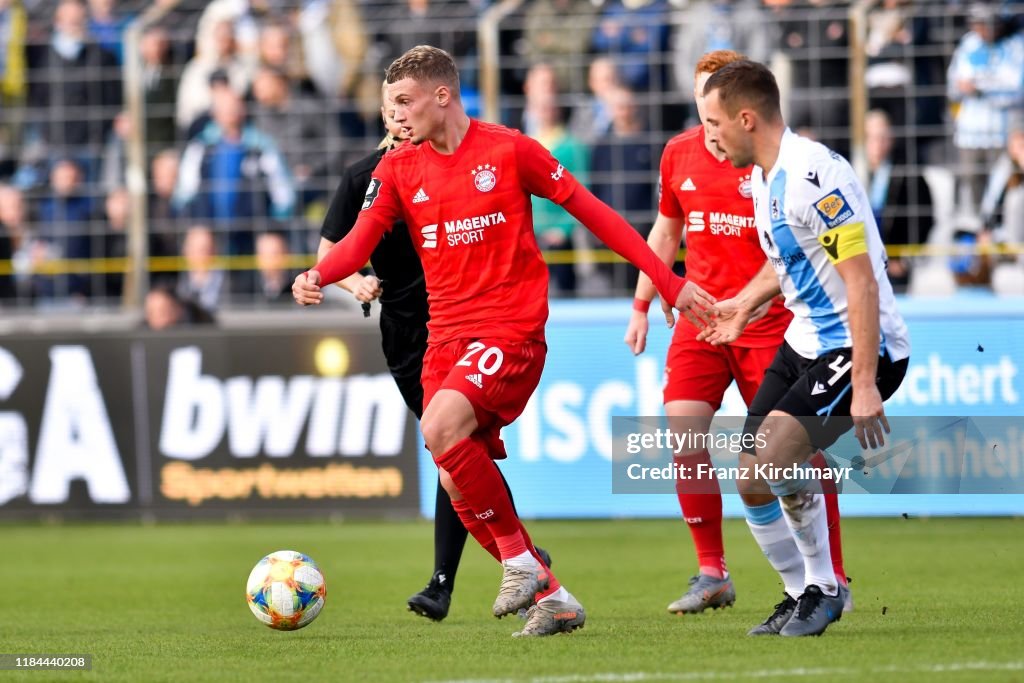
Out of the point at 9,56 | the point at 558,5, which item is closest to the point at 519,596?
the point at 558,5

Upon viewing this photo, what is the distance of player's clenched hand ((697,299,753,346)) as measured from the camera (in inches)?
263

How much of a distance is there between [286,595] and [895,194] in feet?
23.3

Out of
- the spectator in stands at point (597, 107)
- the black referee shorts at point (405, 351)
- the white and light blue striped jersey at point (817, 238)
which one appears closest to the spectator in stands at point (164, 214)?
the spectator in stands at point (597, 107)

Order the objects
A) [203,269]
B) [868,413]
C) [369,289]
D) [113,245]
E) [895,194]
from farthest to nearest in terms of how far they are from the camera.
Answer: [113,245]
[203,269]
[895,194]
[369,289]
[868,413]

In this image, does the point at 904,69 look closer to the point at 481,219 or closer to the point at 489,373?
the point at 481,219

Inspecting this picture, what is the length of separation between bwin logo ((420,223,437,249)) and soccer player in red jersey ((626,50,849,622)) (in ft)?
4.15

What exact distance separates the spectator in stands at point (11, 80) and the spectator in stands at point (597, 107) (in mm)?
5301

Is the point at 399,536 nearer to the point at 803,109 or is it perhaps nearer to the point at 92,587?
the point at 92,587

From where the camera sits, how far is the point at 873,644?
19.8 ft

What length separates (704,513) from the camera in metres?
7.95

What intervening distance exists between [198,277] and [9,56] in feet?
10.7

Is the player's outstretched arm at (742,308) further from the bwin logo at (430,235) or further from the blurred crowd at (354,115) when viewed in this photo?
the blurred crowd at (354,115)

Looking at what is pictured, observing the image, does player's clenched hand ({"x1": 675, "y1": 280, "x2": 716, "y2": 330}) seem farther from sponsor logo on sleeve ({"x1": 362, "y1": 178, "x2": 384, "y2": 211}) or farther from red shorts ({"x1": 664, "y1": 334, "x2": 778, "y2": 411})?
sponsor logo on sleeve ({"x1": 362, "y1": 178, "x2": 384, "y2": 211})

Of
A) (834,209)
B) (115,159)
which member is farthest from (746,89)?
(115,159)
